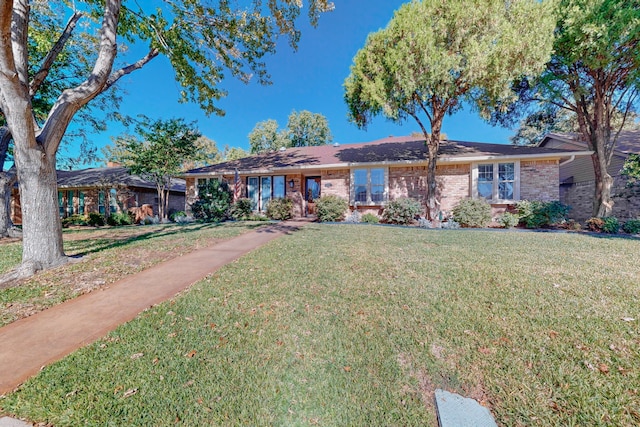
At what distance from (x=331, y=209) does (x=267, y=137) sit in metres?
19.8

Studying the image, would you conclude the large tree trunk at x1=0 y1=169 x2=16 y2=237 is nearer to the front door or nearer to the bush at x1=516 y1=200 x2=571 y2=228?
the front door

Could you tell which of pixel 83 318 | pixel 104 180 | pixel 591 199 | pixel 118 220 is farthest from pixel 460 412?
pixel 104 180

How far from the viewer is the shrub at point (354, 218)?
11634mm

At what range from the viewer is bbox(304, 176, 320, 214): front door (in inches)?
548

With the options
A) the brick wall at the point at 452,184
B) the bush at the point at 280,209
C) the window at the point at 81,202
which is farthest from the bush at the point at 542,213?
the window at the point at 81,202

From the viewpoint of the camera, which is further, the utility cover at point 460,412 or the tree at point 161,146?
the tree at point 161,146

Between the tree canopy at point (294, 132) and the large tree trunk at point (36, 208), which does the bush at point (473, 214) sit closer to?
the large tree trunk at point (36, 208)

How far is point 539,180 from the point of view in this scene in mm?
10805

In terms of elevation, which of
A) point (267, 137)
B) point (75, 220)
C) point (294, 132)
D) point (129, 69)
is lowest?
point (75, 220)

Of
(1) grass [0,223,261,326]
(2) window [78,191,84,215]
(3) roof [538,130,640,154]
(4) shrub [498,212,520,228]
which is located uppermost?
(3) roof [538,130,640,154]

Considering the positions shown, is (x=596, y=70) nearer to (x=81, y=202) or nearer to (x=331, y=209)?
(x=331, y=209)

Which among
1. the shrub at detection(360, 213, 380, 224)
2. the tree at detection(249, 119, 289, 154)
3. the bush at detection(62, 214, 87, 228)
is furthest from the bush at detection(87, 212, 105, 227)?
the tree at detection(249, 119, 289, 154)

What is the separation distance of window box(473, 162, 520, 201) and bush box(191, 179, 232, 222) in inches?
500

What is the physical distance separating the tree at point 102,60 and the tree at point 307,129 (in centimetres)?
1801
